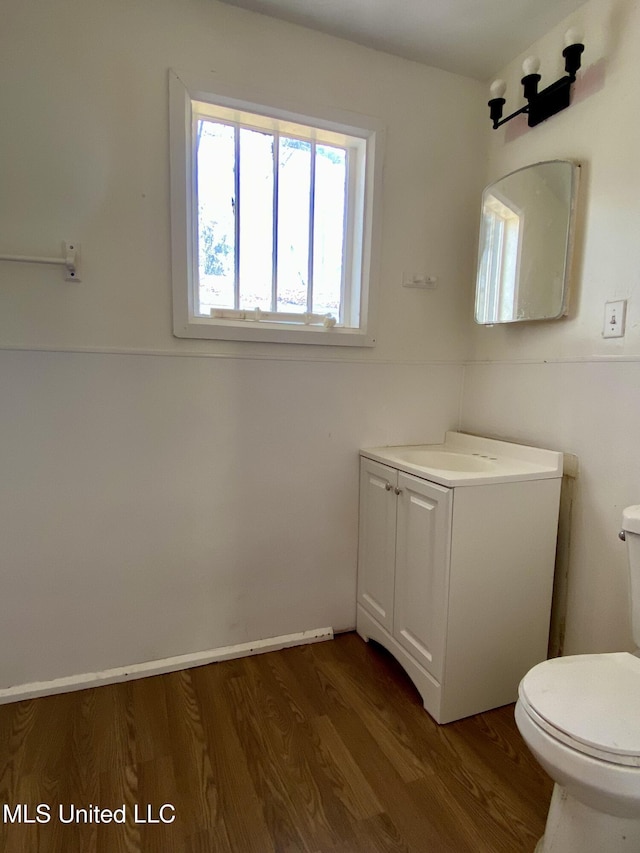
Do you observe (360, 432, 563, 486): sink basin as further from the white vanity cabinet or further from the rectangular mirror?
the rectangular mirror

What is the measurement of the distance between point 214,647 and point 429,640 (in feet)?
2.81

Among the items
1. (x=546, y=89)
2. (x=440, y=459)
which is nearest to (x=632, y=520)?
(x=440, y=459)

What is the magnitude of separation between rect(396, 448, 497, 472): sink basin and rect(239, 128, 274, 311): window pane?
0.85 metres

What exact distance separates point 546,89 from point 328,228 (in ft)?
2.99

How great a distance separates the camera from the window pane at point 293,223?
5.99 feet

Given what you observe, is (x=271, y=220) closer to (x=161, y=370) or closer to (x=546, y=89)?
(x=161, y=370)

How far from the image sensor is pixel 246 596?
6.04 ft

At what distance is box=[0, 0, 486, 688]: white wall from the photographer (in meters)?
1.46

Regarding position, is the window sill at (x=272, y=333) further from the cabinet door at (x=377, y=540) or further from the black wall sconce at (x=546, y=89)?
the black wall sconce at (x=546, y=89)

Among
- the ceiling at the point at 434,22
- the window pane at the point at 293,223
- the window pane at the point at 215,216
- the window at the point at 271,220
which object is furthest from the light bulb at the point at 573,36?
the window pane at the point at 215,216

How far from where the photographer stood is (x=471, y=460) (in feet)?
6.01

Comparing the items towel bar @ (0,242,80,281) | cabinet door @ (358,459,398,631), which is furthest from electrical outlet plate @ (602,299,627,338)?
towel bar @ (0,242,80,281)

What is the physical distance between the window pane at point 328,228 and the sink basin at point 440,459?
26.2 inches

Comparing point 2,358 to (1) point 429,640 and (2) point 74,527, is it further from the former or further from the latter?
(1) point 429,640
